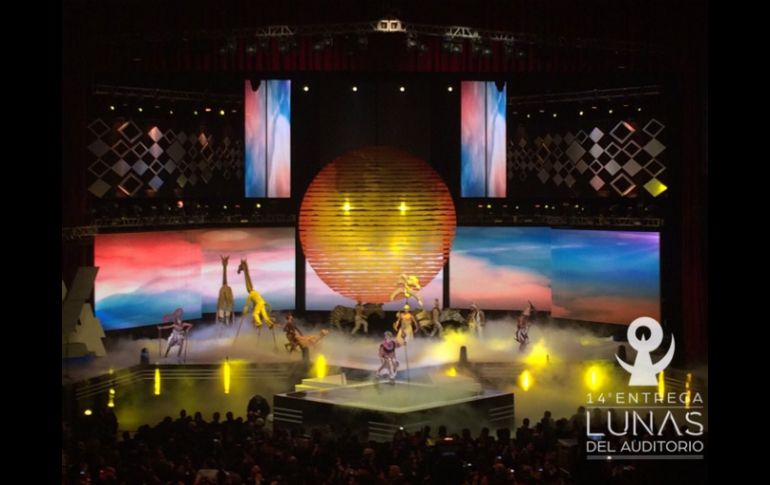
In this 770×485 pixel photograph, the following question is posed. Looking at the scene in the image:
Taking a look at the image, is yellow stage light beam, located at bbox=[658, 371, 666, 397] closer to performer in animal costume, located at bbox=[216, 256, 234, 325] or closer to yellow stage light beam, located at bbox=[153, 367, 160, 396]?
performer in animal costume, located at bbox=[216, 256, 234, 325]

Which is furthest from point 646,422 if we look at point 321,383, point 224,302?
point 224,302

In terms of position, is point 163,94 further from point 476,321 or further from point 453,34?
point 476,321

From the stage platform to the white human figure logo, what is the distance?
1.56m

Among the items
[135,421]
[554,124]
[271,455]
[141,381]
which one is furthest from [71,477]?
[554,124]

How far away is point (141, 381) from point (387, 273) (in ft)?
17.8

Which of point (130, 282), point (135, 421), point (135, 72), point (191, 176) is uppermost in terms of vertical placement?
point (135, 72)

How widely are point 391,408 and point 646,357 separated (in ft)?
10.9

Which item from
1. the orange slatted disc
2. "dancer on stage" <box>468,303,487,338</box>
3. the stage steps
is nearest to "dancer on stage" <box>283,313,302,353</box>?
the stage steps

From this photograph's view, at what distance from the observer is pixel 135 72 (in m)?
14.5

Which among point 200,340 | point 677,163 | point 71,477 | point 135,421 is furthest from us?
point 200,340

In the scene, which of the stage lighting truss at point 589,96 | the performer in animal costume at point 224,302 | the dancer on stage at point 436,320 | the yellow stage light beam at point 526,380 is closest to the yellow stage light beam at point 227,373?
the performer in animal costume at point 224,302

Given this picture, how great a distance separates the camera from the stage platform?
512 inches

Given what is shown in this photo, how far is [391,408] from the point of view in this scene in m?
13.0

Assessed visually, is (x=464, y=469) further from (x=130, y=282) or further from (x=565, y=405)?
(x=130, y=282)
